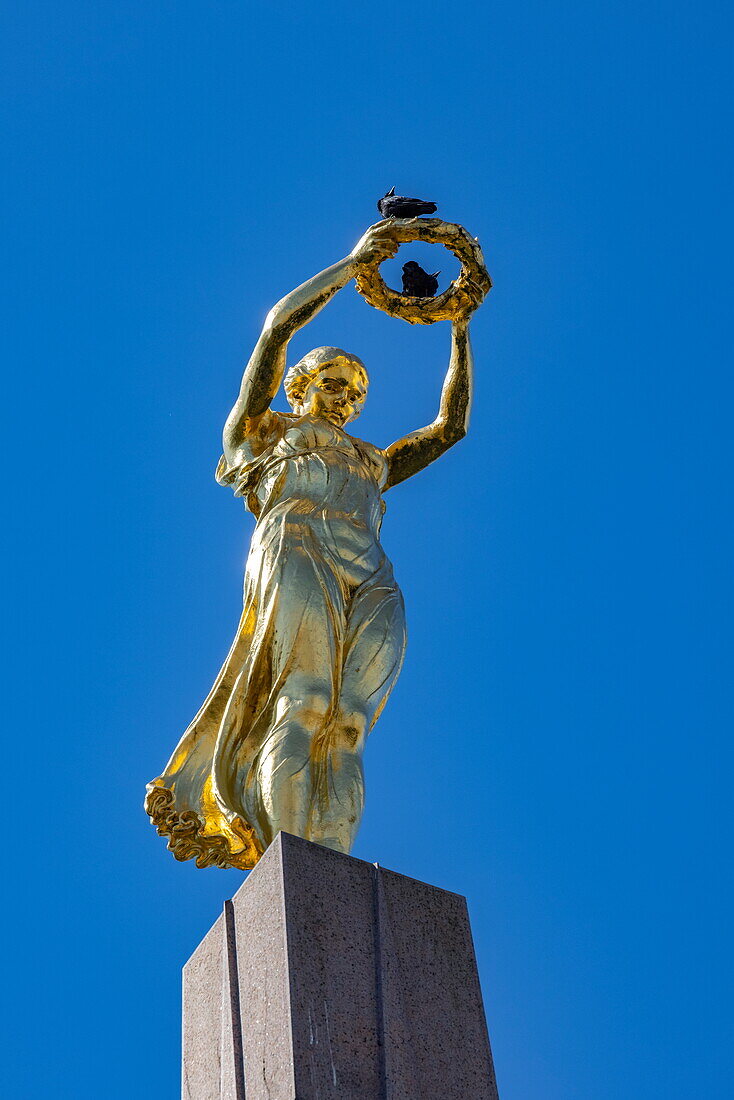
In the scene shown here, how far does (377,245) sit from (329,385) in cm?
94

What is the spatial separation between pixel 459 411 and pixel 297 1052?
4.81 metres

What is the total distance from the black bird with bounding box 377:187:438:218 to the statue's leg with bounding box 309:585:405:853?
2.10m

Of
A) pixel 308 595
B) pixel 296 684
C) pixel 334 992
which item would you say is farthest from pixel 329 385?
pixel 334 992

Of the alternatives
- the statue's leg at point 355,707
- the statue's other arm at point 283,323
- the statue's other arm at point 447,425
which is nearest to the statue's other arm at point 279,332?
the statue's other arm at point 283,323

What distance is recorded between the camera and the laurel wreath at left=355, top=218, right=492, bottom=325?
9.75m

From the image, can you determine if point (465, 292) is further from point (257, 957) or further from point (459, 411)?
point (257, 957)

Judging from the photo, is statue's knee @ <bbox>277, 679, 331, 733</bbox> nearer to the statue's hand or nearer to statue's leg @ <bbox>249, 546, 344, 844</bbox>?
statue's leg @ <bbox>249, 546, 344, 844</bbox>

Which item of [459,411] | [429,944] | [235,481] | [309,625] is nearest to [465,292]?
[459,411]

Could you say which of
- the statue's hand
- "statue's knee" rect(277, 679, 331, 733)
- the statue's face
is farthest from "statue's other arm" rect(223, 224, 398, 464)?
"statue's knee" rect(277, 679, 331, 733)

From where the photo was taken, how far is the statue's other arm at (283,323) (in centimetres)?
969

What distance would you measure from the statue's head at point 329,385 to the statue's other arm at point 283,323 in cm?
46

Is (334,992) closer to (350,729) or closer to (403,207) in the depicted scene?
(350,729)

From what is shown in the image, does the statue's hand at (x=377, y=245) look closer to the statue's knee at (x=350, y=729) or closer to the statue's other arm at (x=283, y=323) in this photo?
the statue's other arm at (x=283, y=323)

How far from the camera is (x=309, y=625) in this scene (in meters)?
8.89
